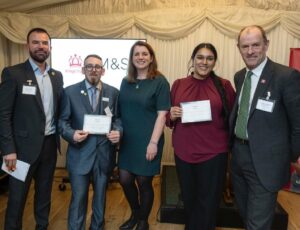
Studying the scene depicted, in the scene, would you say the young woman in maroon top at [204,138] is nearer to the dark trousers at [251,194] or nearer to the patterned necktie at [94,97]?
the dark trousers at [251,194]

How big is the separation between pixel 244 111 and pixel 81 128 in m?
1.16

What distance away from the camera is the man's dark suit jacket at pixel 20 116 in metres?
2.26

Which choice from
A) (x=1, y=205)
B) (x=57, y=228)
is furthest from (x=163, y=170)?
(x=1, y=205)

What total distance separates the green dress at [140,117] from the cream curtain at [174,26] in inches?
80.7

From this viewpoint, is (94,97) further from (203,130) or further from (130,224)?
(130,224)

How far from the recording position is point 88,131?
2.30 metres

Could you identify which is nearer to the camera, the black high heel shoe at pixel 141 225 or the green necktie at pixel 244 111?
the green necktie at pixel 244 111

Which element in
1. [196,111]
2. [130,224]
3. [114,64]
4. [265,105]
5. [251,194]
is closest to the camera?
[265,105]

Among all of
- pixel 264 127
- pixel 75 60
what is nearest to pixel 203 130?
pixel 264 127

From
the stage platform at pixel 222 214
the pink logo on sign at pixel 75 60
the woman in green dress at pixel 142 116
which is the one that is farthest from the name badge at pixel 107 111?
the pink logo on sign at pixel 75 60

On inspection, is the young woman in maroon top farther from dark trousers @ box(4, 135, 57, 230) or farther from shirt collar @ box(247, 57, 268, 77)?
dark trousers @ box(4, 135, 57, 230)

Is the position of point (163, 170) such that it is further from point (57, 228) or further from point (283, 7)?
point (283, 7)

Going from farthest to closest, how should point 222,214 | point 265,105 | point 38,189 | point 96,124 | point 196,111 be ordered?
point 222,214 < point 38,189 < point 96,124 < point 196,111 < point 265,105

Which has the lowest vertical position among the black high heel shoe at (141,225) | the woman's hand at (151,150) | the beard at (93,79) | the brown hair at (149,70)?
the black high heel shoe at (141,225)
